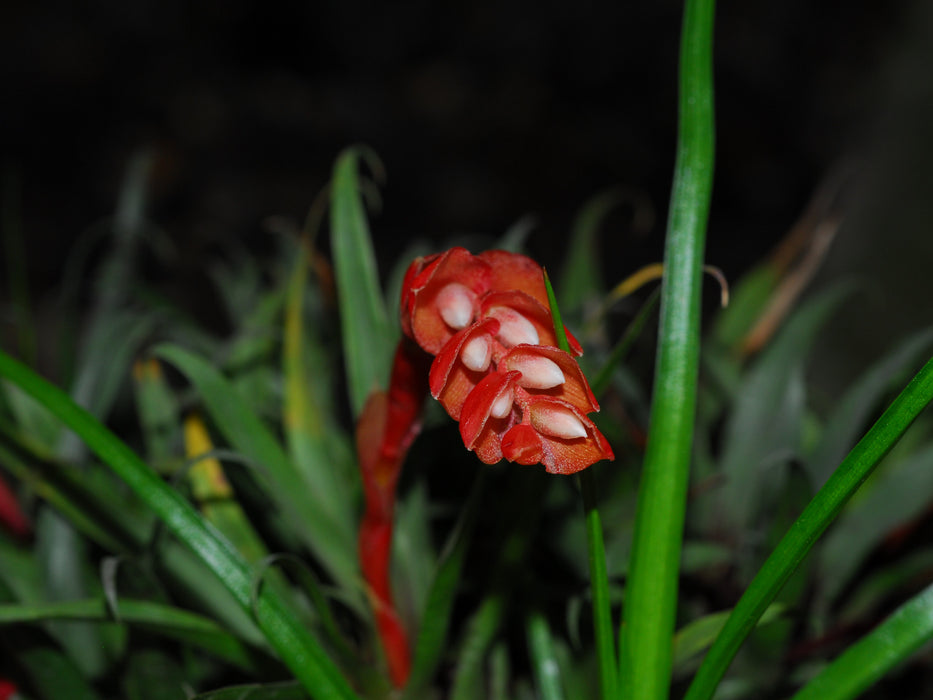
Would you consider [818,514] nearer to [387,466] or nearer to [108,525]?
[387,466]

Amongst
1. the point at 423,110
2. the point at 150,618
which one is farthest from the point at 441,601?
the point at 423,110

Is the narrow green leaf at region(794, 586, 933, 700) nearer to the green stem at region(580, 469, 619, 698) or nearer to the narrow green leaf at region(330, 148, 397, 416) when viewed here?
the green stem at region(580, 469, 619, 698)

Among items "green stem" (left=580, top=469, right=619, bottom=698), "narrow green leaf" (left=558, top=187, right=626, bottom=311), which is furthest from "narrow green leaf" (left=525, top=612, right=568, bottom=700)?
"narrow green leaf" (left=558, top=187, right=626, bottom=311)

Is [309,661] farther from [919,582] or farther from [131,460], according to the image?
[919,582]

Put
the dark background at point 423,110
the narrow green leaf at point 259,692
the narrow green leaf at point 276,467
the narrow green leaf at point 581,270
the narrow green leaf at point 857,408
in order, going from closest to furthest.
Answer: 1. the narrow green leaf at point 259,692
2. the narrow green leaf at point 276,467
3. the narrow green leaf at point 857,408
4. the narrow green leaf at point 581,270
5. the dark background at point 423,110

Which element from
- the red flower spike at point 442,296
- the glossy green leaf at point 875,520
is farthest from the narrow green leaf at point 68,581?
the glossy green leaf at point 875,520

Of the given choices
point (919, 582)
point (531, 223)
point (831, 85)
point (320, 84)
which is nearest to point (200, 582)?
point (531, 223)

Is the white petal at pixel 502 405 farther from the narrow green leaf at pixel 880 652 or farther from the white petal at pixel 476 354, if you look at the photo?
the narrow green leaf at pixel 880 652

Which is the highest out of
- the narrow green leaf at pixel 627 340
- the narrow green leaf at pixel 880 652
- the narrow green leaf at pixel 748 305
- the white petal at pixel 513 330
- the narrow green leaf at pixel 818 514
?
the narrow green leaf at pixel 748 305
